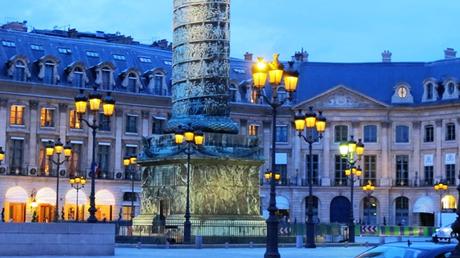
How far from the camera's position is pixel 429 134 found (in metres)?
77.4

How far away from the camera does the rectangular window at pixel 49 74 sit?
68562 millimetres

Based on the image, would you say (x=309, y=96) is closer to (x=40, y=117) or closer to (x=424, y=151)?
(x=424, y=151)

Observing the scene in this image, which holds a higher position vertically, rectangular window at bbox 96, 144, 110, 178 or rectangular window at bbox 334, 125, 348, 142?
rectangular window at bbox 334, 125, 348, 142

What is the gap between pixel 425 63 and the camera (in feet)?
263

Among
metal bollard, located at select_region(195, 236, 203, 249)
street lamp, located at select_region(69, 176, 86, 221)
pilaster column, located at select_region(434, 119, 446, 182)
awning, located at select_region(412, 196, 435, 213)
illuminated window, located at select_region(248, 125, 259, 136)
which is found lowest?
metal bollard, located at select_region(195, 236, 203, 249)

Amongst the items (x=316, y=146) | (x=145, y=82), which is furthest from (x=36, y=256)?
(x=316, y=146)

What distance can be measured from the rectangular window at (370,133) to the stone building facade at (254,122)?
0.25 feet

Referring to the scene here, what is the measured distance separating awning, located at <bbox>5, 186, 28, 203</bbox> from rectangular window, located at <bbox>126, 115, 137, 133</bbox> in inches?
374

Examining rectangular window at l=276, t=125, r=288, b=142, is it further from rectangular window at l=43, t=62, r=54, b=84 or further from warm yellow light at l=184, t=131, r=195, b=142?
warm yellow light at l=184, t=131, r=195, b=142

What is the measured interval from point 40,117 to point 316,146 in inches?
866

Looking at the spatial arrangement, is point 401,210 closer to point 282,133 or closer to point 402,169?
point 402,169

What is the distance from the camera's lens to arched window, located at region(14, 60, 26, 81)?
67125 millimetres

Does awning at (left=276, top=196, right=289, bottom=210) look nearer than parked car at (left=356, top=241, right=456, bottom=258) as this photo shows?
No

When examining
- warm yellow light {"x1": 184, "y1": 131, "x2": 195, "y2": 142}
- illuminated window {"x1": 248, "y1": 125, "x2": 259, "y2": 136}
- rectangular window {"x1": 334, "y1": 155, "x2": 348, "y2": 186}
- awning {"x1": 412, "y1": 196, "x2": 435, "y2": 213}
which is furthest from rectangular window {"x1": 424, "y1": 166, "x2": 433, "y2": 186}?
warm yellow light {"x1": 184, "y1": 131, "x2": 195, "y2": 142}
